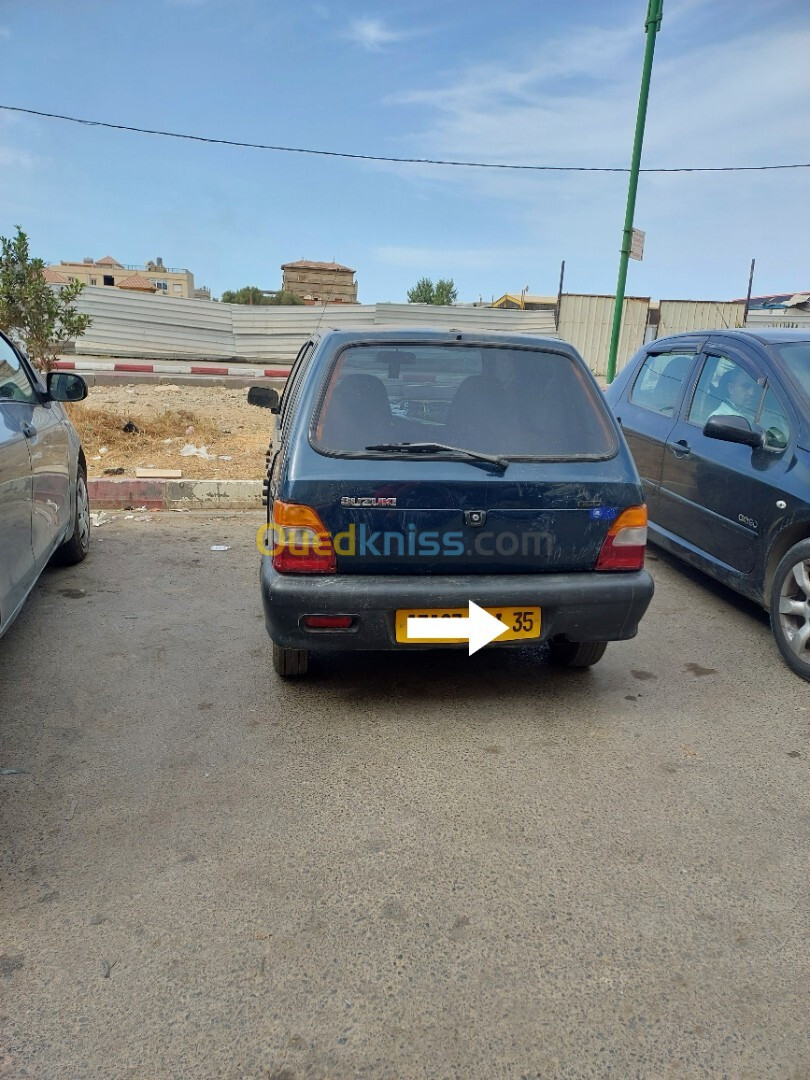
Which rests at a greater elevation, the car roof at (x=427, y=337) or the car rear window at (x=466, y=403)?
the car roof at (x=427, y=337)

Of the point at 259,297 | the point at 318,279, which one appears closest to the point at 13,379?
the point at 259,297

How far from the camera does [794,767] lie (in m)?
3.05

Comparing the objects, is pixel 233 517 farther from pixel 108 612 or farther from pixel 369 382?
pixel 369 382

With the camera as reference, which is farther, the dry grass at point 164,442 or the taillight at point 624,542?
the dry grass at point 164,442

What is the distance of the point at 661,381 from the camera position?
5.77 m

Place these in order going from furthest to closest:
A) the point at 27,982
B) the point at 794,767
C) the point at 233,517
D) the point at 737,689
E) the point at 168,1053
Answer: the point at 233,517 < the point at 737,689 < the point at 794,767 < the point at 27,982 < the point at 168,1053

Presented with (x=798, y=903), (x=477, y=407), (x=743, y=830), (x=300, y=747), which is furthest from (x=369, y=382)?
(x=798, y=903)

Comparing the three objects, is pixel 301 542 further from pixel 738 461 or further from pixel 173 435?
pixel 173 435

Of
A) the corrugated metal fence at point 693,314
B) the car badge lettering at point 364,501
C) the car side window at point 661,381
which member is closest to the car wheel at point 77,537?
the car badge lettering at point 364,501

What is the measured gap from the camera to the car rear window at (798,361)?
4.38 meters

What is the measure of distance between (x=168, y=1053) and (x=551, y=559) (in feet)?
7.06

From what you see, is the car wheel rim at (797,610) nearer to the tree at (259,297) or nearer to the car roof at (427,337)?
the car roof at (427,337)
